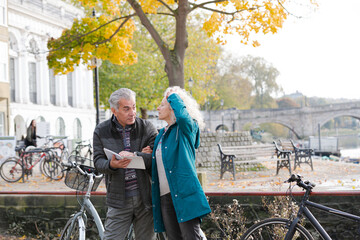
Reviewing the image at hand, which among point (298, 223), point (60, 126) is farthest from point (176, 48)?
point (60, 126)

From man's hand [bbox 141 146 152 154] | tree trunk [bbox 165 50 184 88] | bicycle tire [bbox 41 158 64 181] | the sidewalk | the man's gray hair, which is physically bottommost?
the sidewalk

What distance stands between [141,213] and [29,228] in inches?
117

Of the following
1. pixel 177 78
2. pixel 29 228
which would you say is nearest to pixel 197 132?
pixel 29 228

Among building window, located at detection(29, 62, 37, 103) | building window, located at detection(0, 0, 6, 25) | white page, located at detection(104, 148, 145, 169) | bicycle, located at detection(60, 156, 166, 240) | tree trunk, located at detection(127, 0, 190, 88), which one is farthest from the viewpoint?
building window, located at detection(29, 62, 37, 103)

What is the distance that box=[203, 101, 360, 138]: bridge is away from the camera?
230 feet

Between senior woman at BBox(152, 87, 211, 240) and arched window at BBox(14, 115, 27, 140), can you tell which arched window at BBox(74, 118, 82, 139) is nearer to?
arched window at BBox(14, 115, 27, 140)

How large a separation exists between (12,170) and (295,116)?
65887 mm

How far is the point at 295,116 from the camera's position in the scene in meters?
73.8

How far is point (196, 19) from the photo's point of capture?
95.7 feet

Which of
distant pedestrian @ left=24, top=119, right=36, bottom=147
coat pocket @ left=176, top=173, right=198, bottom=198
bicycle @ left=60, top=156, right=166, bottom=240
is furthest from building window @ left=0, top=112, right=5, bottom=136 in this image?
coat pocket @ left=176, top=173, right=198, bottom=198

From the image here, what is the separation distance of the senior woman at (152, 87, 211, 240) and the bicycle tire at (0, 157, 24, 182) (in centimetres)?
960

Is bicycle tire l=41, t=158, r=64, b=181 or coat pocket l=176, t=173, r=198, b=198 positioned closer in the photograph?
coat pocket l=176, t=173, r=198, b=198

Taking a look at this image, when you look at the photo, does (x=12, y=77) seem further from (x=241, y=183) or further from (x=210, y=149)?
(x=241, y=183)

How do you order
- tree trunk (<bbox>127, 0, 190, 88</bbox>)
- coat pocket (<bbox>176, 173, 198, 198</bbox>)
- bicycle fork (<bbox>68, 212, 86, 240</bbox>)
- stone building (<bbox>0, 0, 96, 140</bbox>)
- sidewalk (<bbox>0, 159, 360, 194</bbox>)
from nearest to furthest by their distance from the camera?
coat pocket (<bbox>176, 173, 198, 198</bbox>) < bicycle fork (<bbox>68, 212, 86, 240</bbox>) < sidewalk (<bbox>0, 159, 360, 194</bbox>) < tree trunk (<bbox>127, 0, 190, 88</bbox>) < stone building (<bbox>0, 0, 96, 140</bbox>)
